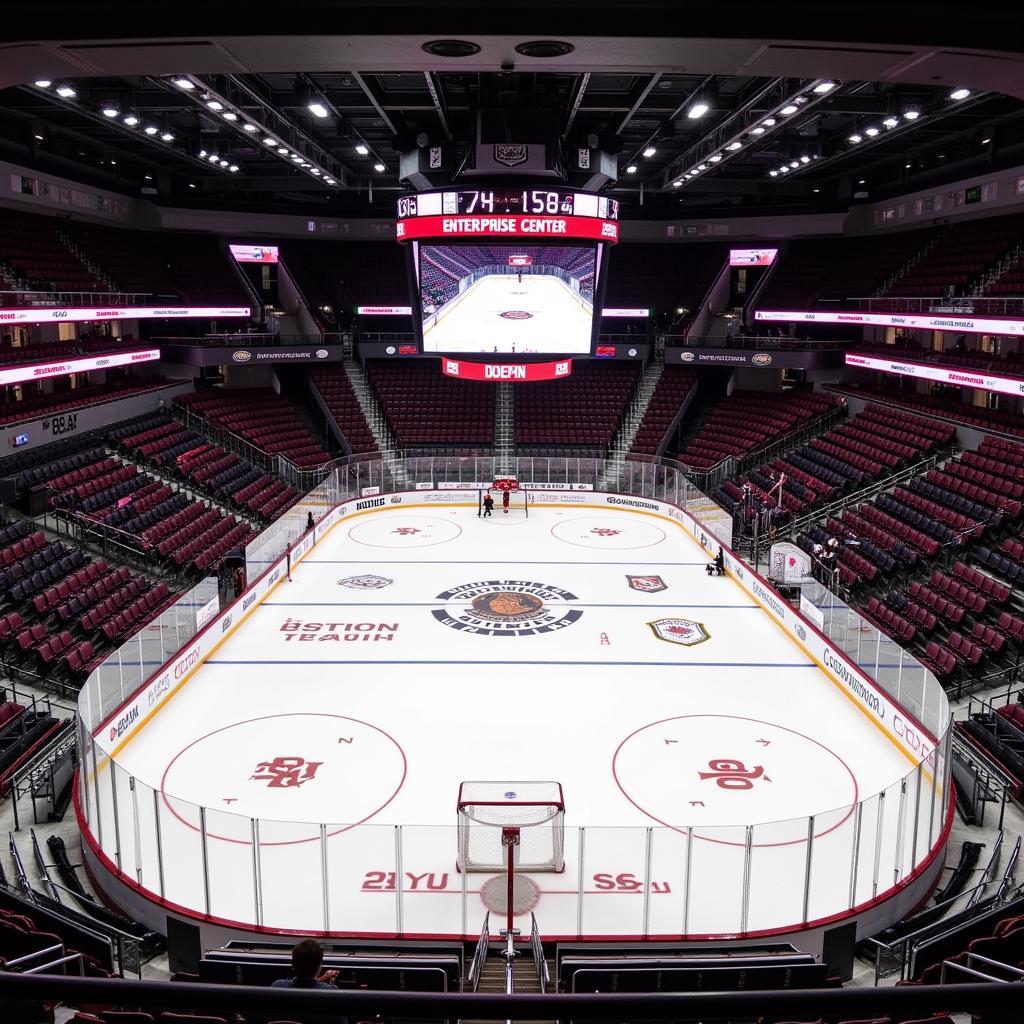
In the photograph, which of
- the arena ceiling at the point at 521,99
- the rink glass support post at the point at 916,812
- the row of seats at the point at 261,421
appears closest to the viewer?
the arena ceiling at the point at 521,99

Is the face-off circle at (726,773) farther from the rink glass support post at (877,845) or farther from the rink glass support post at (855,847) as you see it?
the rink glass support post at (855,847)

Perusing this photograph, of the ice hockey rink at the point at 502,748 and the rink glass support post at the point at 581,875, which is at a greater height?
the rink glass support post at the point at 581,875

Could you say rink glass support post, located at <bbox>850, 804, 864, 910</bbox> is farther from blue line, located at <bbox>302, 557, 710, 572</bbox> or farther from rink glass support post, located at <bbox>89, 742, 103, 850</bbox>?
blue line, located at <bbox>302, 557, 710, 572</bbox>

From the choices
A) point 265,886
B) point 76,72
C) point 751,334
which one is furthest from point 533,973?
point 751,334

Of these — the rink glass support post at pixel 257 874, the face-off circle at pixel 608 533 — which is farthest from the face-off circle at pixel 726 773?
the face-off circle at pixel 608 533

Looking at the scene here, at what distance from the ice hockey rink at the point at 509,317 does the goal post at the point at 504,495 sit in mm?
6543

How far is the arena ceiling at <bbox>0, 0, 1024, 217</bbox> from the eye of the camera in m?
3.10

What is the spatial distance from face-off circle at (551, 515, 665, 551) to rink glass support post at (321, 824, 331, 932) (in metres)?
16.9

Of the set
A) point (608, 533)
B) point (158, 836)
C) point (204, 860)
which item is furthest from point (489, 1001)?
point (608, 533)

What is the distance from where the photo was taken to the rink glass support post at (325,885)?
8492mm

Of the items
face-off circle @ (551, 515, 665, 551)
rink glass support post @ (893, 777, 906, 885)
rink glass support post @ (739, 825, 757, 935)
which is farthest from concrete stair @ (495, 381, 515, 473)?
rink glass support post @ (739, 825, 757, 935)

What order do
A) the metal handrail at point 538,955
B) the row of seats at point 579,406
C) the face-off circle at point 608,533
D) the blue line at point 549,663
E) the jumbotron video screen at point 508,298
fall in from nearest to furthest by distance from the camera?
the metal handrail at point 538,955 → the blue line at point 549,663 → the jumbotron video screen at point 508,298 → the face-off circle at point 608,533 → the row of seats at point 579,406

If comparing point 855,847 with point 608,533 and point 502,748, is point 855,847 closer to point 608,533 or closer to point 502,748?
point 502,748

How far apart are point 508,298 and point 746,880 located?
1759 cm
